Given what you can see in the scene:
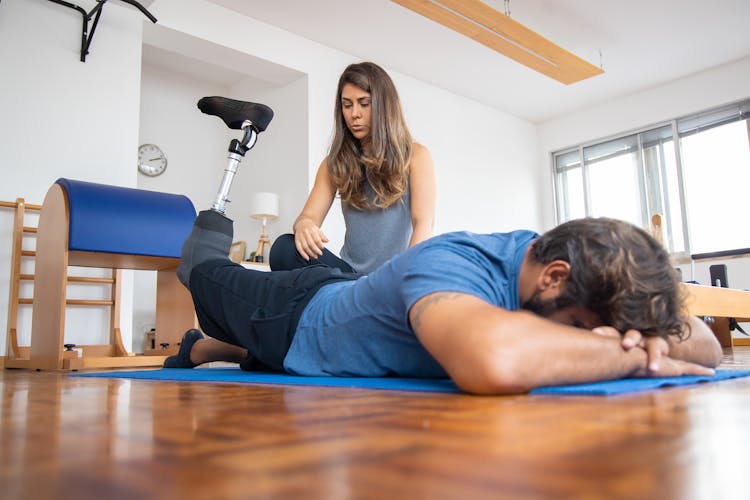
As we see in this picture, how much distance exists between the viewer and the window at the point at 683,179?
18.8 ft

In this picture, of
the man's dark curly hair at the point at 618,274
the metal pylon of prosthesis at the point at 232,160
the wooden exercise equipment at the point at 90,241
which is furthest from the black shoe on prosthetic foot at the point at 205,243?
the wooden exercise equipment at the point at 90,241

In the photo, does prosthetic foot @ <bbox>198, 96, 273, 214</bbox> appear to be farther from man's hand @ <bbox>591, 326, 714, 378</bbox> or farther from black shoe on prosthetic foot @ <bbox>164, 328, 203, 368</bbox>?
man's hand @ <bbox>591, 326, 714, 378</bbox>

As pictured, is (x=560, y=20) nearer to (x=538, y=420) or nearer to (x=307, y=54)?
(x=307, y=54)

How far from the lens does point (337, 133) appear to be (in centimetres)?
210

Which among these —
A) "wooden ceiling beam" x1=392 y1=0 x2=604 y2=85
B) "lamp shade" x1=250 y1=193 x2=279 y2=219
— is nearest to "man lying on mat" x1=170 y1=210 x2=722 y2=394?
"wooden ceiling beam" x1=392 y1=0 x2=604 y2=85

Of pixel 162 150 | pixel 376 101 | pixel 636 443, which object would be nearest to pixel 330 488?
pixel 636 443

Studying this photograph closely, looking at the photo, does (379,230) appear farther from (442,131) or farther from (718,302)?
(442,131)

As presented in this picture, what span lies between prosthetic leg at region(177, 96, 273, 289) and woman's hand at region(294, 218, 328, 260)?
0.66 ft

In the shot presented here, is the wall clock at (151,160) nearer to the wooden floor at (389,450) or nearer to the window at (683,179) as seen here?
the window at (683,179)

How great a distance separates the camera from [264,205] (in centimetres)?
514

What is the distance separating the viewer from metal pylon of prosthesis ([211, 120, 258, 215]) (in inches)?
74.3

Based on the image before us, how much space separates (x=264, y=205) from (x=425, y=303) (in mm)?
4378

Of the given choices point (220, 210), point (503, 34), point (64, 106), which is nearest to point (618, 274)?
point (220, 210)

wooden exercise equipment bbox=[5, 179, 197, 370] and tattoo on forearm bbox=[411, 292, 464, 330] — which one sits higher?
wooden exercise equipment bbox=[5, 179, 197, 370]
